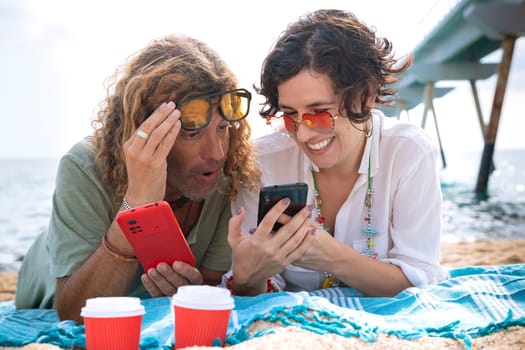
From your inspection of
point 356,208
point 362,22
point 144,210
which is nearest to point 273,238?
point 144,210

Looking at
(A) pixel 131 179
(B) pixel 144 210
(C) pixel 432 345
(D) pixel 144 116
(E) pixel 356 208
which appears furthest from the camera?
(E) pixel 356 208

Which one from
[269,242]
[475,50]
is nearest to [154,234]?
[269,242]

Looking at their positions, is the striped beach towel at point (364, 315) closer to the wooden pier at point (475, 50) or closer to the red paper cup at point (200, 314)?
the red paper cup at point (200, 314)

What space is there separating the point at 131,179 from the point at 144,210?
1.08 feet

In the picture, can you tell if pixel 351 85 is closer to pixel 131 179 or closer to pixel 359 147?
pixel 359 147

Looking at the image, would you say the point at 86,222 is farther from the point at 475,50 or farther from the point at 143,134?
the point at 475,50

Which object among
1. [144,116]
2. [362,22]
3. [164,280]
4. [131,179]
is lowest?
[164,280]

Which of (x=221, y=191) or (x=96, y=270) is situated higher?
(x=221, y=191)

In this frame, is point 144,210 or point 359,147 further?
point 359,147

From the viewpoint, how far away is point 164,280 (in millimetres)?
2898

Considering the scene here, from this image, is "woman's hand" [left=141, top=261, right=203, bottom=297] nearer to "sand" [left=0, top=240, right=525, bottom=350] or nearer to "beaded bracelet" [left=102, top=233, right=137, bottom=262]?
"beaded bracelet" [left=102, top=233, right=137, bottom=262]

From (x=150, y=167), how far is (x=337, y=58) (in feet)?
3.60

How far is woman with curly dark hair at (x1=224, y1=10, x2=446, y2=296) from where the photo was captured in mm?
2883

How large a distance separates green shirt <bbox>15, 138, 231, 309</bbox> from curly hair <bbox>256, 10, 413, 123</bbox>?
822mm
